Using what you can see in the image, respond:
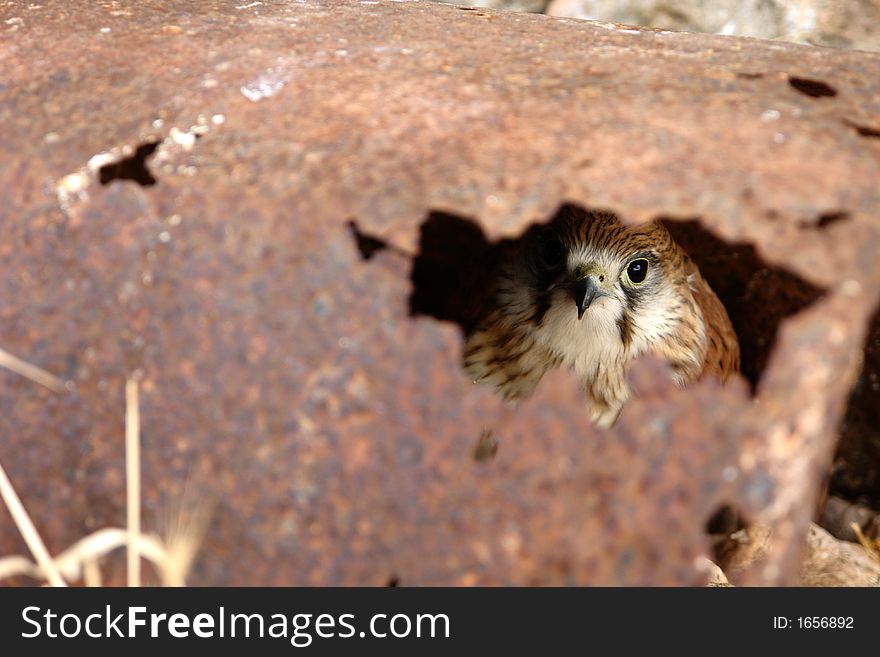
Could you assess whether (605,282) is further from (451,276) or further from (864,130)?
(864,130)

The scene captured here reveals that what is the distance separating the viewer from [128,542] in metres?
1.19

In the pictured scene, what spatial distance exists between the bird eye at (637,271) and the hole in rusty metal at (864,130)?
1.05 meters

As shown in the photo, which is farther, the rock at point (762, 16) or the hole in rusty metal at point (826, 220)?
the rock at point (762, 16)

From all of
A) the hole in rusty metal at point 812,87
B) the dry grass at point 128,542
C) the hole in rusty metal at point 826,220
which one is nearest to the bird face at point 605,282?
the hole in rusty metal at point 812,87

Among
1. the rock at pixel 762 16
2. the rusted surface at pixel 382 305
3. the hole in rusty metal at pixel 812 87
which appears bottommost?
the rock at pixel 762 16

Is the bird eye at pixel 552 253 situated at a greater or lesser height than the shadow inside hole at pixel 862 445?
greater

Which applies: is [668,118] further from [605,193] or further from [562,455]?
[562,455]

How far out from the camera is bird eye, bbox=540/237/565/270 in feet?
7.76

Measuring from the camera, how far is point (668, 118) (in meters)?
1.36

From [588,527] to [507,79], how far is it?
0.74 metres

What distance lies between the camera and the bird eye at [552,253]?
7.76 ft

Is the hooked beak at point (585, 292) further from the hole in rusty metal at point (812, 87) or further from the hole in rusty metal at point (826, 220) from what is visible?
the hole in rusty metal at point (826, 220)

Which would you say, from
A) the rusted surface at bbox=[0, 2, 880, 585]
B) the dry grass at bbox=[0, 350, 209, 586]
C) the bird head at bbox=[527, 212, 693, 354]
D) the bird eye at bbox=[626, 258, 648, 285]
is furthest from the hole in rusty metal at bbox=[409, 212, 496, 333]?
the dry grass at bbox=[0, 350, 209, 586]

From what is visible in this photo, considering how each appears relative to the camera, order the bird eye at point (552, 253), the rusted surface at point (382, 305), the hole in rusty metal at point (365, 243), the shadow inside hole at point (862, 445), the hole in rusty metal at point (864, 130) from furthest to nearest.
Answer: the shadow inside hole at point (862, 445)
the bird eye at point (552, 253)
the hole in rusty metal at point (864, 130)
the hole in rusty metal at point (365, 243)
the rusted surface at point (382, 305)
